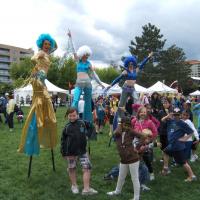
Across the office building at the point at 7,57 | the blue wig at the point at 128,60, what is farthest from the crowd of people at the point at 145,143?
the office building at the point at 7,57

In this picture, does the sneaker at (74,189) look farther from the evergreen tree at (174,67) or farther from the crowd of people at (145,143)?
the evergreen tree at (174,67)

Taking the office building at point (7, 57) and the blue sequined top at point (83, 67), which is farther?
the office building at point (7, 57)

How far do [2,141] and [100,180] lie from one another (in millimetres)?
6565

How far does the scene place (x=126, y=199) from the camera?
222 inches

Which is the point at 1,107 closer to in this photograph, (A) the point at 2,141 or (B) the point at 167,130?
(A) the point at 2,141

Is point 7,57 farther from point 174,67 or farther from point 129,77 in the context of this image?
point 129,77

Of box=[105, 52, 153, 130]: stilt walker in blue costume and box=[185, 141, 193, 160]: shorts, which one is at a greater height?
box=[105, 52, 153, 130]: stilt walker in blue costume

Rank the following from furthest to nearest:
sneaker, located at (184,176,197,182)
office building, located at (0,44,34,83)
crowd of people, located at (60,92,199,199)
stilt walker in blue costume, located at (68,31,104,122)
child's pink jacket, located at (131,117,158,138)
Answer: office building, located at (0,44,34,83)
stilt walker in blue costume, located at (68,31,104,122)
sneaker, located at (184,176,197,182)
child's pink jacket, located at (131,117,158,138)
crowd of people, located at (60,92,199,199)

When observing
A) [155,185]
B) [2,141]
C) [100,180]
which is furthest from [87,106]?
[2,141]

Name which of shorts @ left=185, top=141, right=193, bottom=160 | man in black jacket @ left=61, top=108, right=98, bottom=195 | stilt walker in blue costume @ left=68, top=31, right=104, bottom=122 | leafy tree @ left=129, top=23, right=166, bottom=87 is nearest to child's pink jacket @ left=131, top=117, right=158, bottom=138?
shorts @ left=185, top=141, right=193, bottom=160

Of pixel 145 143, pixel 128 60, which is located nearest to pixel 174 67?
pixel 128 60

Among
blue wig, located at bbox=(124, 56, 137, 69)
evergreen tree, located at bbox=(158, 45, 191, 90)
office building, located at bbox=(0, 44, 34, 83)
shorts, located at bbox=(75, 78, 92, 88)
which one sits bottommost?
shorts, located at bbox=(75, 78, 92, 88)

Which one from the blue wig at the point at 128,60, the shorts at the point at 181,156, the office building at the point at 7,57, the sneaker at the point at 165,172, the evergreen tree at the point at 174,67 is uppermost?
the office building at the point at 7,57

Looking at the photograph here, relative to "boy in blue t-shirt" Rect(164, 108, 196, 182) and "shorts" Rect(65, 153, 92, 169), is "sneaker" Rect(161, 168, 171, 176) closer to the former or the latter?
"boy in blue t-shirt" Rect(164, 108, 196, 182)
